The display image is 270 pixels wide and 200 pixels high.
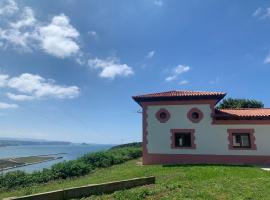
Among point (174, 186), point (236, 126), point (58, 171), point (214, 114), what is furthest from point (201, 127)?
point (58, 171)

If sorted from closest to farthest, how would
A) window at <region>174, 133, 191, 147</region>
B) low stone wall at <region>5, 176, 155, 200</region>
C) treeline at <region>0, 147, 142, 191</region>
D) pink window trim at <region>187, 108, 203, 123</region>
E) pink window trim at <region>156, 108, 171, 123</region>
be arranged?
low stone wall at <region>5, 176, 155, 200</region>
treeline at <region>0, 147, 142, 191</region>
pink window trim at <region>187, 108, 203, 123</region>
window at <region>174, 133, 191, 147</region>
pink window trim at <region>156, 108, 171, 123</region>

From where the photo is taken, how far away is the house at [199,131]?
2089 centimetres

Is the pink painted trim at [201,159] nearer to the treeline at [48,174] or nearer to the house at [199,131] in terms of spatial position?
the house at [199,131]

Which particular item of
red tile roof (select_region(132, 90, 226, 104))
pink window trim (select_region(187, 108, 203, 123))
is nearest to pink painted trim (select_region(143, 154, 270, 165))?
pink window trim (select_region(187, 108, 203, 123))

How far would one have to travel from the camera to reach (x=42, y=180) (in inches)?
781

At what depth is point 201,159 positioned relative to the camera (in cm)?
2144

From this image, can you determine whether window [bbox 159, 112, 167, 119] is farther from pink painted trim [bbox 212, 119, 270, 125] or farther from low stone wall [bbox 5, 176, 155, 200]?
low stone wall [bbox 5, 176, 155, 200]

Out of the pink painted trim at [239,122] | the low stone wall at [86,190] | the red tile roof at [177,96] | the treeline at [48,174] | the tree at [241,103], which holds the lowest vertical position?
the treeline at [48,174]

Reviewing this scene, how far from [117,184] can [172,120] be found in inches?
496

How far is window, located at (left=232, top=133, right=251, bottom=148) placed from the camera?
69.7 ft

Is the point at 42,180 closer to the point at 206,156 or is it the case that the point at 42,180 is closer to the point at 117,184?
the point at 117,184

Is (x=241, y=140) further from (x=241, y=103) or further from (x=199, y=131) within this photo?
(x=241, y=103)

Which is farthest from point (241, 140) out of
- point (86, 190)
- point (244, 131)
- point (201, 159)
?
point (86, 190)

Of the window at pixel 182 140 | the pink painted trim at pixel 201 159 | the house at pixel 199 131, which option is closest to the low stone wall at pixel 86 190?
the pink painted trim at pixel 201 159
